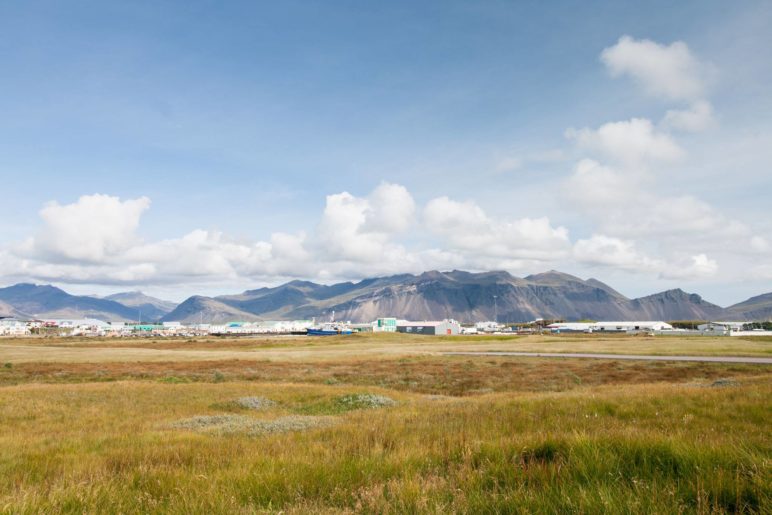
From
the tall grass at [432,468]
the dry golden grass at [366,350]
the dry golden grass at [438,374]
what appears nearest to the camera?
the tall grass at [432,468]

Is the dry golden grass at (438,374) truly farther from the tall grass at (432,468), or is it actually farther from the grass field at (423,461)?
the tall grass at (432,468)

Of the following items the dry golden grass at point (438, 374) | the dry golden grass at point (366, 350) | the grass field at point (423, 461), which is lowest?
the dry golden grass at point (366, 350)

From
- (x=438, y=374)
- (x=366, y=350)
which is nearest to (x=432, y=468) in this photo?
(x=438, y=374)

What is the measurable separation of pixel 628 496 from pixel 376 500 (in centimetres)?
271

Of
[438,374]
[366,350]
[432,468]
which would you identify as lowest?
[366,350]

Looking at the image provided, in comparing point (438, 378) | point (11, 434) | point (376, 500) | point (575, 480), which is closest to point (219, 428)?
point (11, 434)

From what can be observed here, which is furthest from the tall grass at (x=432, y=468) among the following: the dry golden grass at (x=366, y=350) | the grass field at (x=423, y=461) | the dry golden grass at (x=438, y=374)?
the dry golden grass at (x=366, y=350)

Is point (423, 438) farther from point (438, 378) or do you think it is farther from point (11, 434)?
point (438, 378)

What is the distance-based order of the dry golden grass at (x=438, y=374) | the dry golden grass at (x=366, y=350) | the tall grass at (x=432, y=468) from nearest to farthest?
the tall grass at (x=432, y=468) < the dry golden grass at (x=438, y=374) < the dry golden grass at (x=366, y=350)

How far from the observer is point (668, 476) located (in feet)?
18.5

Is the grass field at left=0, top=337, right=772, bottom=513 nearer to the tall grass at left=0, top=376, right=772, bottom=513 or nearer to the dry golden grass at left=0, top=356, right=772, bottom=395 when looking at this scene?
the tall grass at left=0, top=376, right=772, bottom=513

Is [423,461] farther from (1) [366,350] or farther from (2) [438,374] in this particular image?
(1) [366,350]

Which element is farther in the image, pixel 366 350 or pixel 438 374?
pixel 366 350

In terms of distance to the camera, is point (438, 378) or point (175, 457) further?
point (438, 378)
